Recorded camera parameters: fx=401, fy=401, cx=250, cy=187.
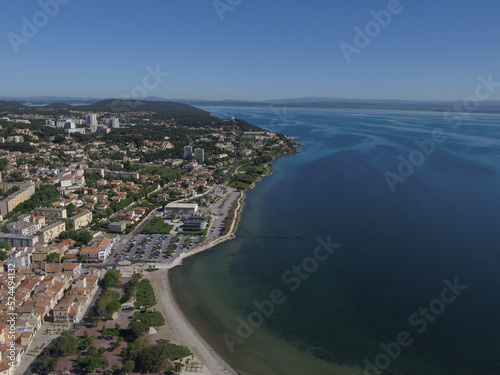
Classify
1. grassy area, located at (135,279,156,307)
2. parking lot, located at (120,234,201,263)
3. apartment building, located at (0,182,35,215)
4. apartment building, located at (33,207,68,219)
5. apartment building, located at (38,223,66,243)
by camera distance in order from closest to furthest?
grassy area, located at (135,279,156,307) < parking lot, located at (120,234,201,263) < apartment building, located at (38,223,66,243) < apartment building, located at (33,207,68,219) < apartment building, located at (0,182,35,215)

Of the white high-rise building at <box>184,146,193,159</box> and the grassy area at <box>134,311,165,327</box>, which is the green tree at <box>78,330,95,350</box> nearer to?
the grassy area at <box>134,311,165,327</box>

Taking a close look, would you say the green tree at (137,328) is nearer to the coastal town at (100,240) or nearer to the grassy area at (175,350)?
the coastal town at (100,240)

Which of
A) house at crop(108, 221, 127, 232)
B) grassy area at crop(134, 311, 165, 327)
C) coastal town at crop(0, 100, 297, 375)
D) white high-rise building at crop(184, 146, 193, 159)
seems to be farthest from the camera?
white high-rise building at crop(184, 146, 193, 159)

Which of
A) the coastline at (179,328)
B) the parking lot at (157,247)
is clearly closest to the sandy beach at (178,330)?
the coastline at (179,328)

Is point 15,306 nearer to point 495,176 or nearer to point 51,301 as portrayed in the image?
point 51,301

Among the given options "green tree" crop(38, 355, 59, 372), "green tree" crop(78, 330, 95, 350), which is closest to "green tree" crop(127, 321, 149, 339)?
"green tree" crop(78, 330, 95, 350)

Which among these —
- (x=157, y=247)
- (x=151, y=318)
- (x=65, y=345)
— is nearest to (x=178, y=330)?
(x=151, y=318)

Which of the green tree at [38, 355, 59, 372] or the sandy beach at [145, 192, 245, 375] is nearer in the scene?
the green tree at [38, 355, 59, 372]
